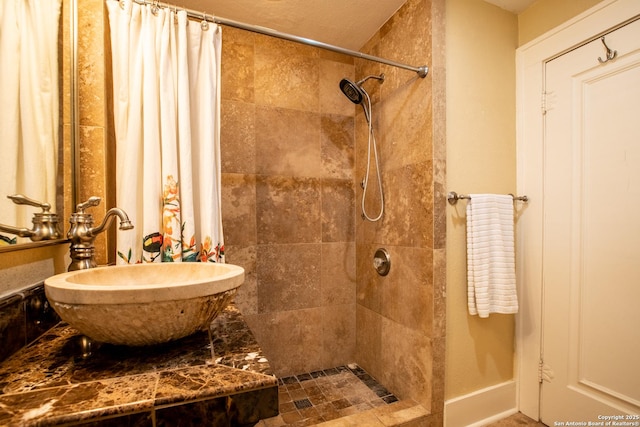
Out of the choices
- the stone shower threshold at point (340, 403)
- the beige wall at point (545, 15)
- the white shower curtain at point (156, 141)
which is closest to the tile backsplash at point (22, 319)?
the white shower curtain at point (156, 141)

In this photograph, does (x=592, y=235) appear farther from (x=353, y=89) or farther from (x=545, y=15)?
(x=353, y=89)

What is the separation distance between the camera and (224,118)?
1728 millimetres

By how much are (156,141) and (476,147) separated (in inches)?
61.0

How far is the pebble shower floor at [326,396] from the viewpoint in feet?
4.78

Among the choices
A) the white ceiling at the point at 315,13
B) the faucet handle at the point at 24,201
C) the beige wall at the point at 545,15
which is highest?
the white ceiling at the point at 315,13

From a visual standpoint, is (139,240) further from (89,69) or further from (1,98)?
(89,69)

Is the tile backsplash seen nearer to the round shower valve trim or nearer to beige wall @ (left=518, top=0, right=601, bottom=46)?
the round shower valve trim

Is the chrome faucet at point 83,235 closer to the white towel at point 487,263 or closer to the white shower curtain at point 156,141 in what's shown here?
the white shower curtain at point 156,141

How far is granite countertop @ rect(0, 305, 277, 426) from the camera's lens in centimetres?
45

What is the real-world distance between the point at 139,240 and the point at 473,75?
1.81m

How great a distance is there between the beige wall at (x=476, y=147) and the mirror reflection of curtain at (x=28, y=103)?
5.35ft

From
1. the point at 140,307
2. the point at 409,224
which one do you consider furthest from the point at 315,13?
the point at 140,307

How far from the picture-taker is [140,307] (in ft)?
1.75

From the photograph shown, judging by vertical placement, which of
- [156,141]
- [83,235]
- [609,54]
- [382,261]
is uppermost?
[609,54]
